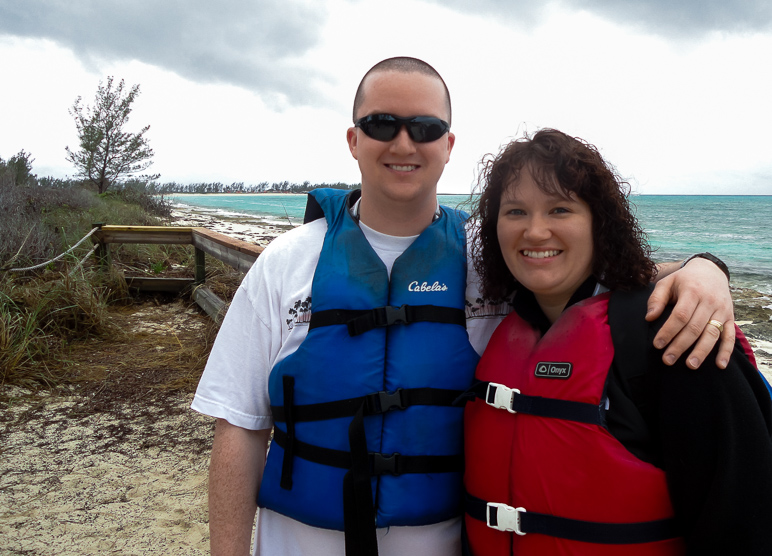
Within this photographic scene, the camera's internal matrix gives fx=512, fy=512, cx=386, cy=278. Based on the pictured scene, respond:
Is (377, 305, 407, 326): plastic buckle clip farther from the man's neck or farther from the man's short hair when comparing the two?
the man's short hair

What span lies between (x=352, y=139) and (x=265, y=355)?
855 millimetres

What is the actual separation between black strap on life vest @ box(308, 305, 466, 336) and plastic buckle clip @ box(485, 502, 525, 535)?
59cm

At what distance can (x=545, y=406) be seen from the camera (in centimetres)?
146

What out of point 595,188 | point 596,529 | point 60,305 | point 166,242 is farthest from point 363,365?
point 166,242

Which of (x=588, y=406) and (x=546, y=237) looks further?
(x=546, y=237)

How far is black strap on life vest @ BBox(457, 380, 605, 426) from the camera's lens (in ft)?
4.48

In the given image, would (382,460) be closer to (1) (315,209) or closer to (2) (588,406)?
(2) (588,406)

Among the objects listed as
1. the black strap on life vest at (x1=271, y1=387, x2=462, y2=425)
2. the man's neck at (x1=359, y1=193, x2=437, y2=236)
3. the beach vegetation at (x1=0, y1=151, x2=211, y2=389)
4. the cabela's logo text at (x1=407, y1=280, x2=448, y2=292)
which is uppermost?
the man's neck at (x1=359, y1=193, x2=437, y2=236)

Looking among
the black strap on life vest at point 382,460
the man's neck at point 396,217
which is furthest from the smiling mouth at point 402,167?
the black strap on life vest at point 382,460

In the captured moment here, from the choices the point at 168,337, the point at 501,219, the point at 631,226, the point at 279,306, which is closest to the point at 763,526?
the point at 631,226

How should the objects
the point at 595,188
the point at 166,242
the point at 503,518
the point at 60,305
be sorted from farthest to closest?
1. the point at 166,242
2. the point at 60,305
3. the point at 595,188
4. the point at 503,518

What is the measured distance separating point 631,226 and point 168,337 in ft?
18.2

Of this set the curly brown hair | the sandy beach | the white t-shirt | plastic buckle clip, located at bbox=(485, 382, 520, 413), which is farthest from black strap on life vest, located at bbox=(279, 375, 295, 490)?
the sandy beach

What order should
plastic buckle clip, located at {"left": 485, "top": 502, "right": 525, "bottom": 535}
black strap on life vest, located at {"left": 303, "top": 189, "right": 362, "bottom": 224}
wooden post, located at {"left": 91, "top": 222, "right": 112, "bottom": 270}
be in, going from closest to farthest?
plastic buckle clip, located at {"left": 485, "top": 502, "right": 525, "bottom": 535} → black strap on life vest, located at {"left": 303, "top": 189, "right": 362, "bottom": 224} → wooden post, located at {"left": 91, "top": 222, "right": 112, "bottom": 270}
